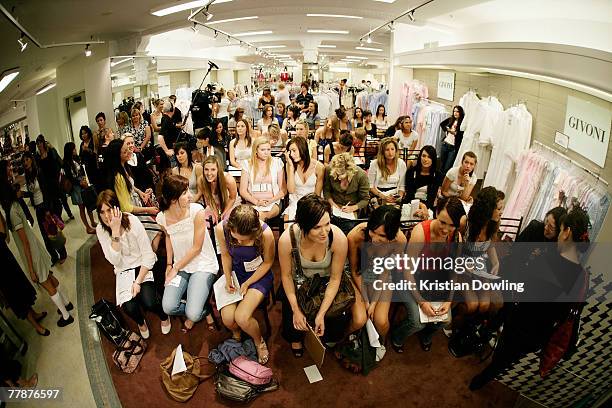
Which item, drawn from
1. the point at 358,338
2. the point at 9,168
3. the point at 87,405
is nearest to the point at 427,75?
the point at 358,338

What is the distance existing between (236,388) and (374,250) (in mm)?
1476

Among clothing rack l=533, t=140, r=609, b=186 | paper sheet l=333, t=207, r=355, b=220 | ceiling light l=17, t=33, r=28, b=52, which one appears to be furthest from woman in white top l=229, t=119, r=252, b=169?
clothing rack l=533, t=140, r=609, b=186

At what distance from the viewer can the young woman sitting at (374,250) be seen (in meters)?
2.52

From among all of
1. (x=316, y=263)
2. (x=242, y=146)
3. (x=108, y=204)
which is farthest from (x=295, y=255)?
(x=242, y=146)

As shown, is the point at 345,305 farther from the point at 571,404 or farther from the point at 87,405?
the point at 87,405

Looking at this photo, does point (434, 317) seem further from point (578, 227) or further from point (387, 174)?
point (387, 174)

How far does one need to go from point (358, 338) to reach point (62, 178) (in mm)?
4257

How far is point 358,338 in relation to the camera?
9.16 ft

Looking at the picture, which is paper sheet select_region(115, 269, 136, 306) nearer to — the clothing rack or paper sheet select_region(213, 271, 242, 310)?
paper sheet select_region(213, 271, 242, 310)

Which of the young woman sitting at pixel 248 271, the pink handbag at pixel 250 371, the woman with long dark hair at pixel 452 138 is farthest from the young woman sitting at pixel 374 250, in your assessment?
the woman with long dark hair at pixel 452 138

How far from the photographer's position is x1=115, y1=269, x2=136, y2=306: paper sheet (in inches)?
112

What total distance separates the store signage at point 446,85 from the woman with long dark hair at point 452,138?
1.20 meters

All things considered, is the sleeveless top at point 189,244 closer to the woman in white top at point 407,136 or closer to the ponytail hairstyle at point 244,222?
the ponytail hairstyle at point 244,222

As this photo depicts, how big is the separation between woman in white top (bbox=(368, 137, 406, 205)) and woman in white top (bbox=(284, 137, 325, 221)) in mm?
747
